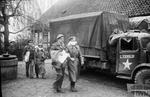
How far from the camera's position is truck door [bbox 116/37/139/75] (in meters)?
6.16

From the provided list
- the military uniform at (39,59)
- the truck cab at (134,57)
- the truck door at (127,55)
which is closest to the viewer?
the truck cab at (134,57)

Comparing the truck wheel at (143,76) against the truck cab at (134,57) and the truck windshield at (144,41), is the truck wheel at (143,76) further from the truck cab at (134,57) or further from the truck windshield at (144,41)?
the truck windshield at (144,41)

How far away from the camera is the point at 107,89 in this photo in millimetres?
6410

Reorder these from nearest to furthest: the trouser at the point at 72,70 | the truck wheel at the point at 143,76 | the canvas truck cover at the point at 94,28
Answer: the truck wheel at the point at 143,76 → the trouser at the point at 72,70 → the canvas truck cover at the point at 94,28

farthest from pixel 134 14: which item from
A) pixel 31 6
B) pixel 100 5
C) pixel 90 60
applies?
pixel 31 6

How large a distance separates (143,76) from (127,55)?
0.95 metres

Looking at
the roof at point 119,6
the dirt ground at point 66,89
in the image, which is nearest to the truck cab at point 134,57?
the dirt ground at point 66,89

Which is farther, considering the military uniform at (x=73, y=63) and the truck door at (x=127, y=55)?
the truck door at (x=127, y=55)

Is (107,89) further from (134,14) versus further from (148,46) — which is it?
(134,14)

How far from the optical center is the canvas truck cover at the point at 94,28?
7242 mm

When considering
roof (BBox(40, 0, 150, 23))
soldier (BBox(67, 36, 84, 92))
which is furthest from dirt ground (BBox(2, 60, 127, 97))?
roof (BBox(40, 0, 150, 23))

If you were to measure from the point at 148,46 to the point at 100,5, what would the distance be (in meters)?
10.3

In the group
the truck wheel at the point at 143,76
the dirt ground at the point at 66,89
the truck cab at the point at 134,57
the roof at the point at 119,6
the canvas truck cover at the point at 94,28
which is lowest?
the dirt ground at the point at 66,89

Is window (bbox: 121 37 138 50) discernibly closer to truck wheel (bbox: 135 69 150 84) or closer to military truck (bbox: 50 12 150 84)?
military truck (bbox: 50 12 150 84)
